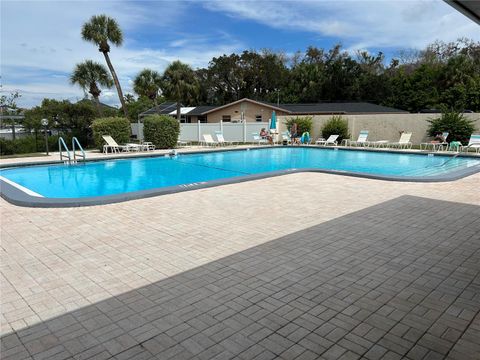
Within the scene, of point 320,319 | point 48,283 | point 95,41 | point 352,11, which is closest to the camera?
point 320,319

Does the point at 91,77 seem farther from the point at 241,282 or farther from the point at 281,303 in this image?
the point at 281,303

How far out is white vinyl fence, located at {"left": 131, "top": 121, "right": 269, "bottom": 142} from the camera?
23.3 metres

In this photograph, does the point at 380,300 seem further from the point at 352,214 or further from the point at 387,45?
the point at 387,45

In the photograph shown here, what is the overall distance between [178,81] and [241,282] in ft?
89.3

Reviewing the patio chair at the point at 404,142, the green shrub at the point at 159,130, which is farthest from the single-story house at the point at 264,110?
the green shrub at the point at 159,130

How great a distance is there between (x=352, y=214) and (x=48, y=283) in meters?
4.49

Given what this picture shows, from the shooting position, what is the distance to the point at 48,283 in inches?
133

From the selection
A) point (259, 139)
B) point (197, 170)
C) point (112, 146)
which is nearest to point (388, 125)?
point (259, 139)

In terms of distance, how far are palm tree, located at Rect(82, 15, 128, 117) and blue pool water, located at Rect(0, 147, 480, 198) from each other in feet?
36.7

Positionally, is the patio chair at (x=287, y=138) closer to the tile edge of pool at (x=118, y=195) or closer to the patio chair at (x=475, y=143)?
the patio chair at (x=475, y=143)

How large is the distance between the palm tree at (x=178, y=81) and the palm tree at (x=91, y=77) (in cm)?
575

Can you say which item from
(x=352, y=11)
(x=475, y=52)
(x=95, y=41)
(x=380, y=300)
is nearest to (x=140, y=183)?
(x=352, y=11)

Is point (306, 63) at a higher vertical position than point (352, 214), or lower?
higher

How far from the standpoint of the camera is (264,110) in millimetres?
31188
